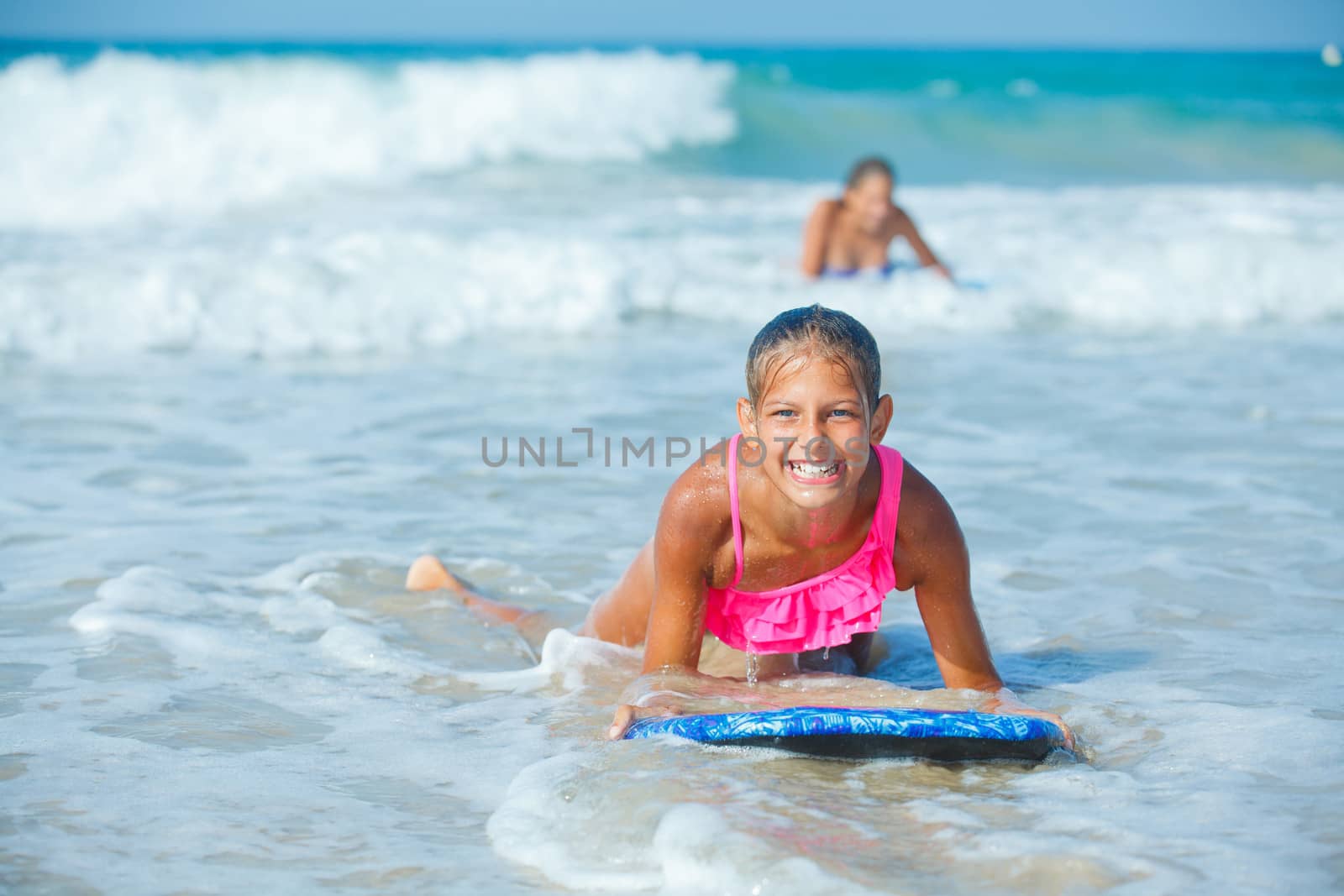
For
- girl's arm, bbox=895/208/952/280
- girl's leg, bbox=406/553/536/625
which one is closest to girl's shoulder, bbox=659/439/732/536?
girl's leg, bbox=406/553/536/625

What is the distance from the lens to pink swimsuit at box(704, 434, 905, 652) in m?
3.14

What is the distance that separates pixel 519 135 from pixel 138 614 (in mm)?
13915

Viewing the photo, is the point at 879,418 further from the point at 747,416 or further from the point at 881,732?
the point at 881,732

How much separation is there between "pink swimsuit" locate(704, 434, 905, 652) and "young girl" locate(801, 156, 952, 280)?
6.23m

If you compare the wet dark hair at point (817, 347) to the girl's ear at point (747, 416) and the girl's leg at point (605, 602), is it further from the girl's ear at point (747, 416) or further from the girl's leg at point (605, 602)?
the girl's leg at point (605, 602)

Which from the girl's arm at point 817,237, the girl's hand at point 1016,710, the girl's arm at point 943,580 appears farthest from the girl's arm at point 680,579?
the girl's arm at point 817,237

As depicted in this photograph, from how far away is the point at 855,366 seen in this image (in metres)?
2.85

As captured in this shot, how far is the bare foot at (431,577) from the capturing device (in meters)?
4.15

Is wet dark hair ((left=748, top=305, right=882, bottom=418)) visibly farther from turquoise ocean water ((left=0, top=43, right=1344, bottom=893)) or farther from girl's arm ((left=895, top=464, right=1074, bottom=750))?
turquoise ocean water ((left=0, top=43, right=1344, bottom=893))

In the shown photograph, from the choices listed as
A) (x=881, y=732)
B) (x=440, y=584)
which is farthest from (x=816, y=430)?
(x=440, y=584)

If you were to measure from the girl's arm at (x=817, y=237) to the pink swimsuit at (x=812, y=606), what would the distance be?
626cm

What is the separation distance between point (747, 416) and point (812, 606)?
0.54 metres

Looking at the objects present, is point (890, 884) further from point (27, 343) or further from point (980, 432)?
point (27, 343)

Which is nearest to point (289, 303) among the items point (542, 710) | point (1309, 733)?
point (542, 710)
